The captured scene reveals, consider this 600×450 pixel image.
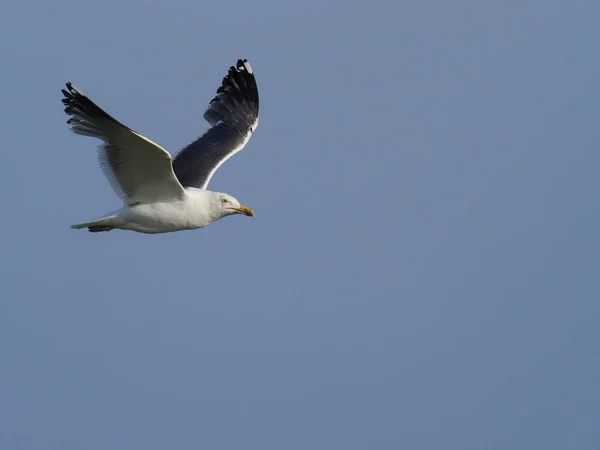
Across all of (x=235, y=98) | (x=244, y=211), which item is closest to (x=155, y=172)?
(x=244, y=211)

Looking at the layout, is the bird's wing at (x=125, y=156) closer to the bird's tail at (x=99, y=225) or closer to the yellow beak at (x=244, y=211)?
the bird's tail at (x=99, y=225)

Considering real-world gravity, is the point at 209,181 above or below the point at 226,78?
below

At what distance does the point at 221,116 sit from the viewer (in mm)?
15586

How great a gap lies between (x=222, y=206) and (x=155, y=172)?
4.24ft

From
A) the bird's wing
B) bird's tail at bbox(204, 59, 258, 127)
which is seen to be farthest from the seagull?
bird's tail at bbox(204, 59, 258, 127)

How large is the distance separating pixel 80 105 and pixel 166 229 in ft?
6.99

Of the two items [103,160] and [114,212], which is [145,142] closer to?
[103,160]

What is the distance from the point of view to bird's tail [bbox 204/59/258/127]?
1558 cm

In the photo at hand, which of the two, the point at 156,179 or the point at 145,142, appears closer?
the point at 145,142

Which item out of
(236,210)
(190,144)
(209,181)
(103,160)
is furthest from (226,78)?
(103,160)

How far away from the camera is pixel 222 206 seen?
1271 centimetres

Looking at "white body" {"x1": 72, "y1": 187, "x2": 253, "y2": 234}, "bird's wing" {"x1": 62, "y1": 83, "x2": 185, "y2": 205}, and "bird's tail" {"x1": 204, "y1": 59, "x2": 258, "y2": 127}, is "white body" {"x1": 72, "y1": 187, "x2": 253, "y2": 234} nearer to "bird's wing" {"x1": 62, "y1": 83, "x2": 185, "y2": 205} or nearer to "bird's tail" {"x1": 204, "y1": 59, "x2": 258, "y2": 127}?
"bird's wing" {"x1": 62, "y1": 83, "x2": 185, "y2": 205}

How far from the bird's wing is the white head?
55cm

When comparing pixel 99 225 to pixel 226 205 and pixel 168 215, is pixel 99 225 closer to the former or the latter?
pixel 168 215
